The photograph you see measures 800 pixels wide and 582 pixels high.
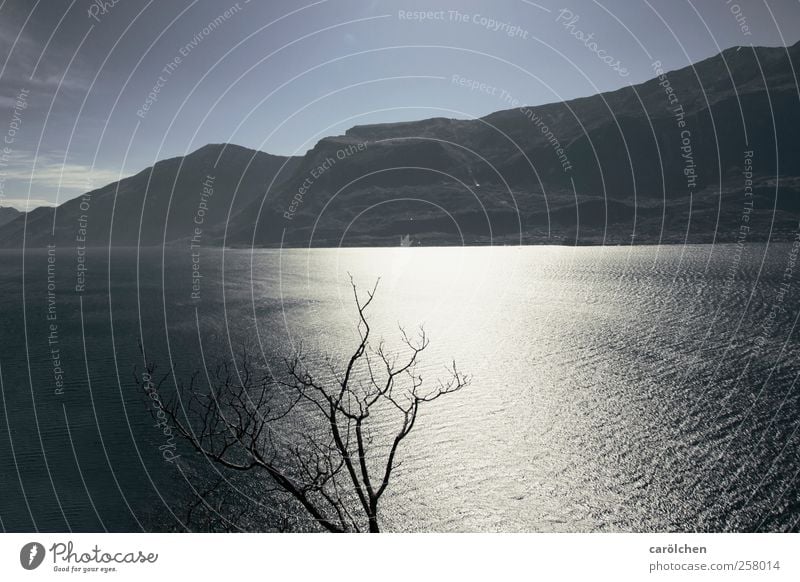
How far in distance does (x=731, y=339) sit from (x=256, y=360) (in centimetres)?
9329

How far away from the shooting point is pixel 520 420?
244 feet

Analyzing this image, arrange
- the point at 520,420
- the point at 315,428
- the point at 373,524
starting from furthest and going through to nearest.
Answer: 1. the point at 520,420
2. the point at 315,428
3. the point at 373,524

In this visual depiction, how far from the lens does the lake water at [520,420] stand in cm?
5103

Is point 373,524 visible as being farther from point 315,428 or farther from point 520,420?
point 520,420

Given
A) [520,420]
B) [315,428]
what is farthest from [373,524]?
[520,420]

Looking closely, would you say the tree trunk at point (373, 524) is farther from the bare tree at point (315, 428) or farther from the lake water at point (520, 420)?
the bare tree at point (315, 428)

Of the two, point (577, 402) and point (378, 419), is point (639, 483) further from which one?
point (378, 419)

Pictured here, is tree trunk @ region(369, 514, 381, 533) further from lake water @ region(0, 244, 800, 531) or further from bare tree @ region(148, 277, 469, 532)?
bare tree @ region(148, 277, 469, 532)

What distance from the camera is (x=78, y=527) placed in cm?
4894

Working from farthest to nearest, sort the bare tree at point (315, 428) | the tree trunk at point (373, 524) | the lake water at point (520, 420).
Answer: the bare tree at point (315, 428) → the lake water at point (520, 420) → the tree trunk at point (373, 524)

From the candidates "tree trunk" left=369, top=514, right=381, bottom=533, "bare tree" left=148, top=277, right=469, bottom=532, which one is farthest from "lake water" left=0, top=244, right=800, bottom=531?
"tree trunk" left=369, top=514, right=381, bottom=533

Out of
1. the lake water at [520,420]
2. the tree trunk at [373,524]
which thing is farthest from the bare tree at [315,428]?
the tree trunk at [373,524]

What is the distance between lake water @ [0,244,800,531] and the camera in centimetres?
5103
